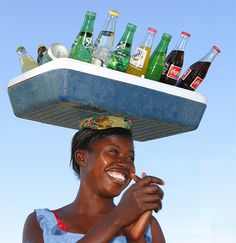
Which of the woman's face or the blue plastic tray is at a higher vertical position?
the blue plastic tray

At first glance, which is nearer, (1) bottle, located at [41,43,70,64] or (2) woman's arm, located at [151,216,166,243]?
(1) bottle, located at [41,43,70,64]

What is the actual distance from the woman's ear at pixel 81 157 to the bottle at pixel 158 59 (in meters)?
0.47

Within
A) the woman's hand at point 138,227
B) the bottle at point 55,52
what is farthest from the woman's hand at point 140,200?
the bottle at point 55,52

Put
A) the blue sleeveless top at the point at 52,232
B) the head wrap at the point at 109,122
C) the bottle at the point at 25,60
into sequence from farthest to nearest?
the bottle at the point at 25,60 < the head wrap at the point at 109,122 < the blue sleeveless top at the point at 52,232

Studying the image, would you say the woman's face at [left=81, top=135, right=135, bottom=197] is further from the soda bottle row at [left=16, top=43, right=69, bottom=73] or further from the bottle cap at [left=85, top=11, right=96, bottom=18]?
the bottle cap at [left=85, top=11, right=96, bottom=18]

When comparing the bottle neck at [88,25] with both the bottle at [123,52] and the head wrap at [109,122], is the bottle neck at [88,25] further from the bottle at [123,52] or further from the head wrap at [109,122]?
the head wrap at [109,122]

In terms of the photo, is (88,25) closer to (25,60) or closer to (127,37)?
(127,37)

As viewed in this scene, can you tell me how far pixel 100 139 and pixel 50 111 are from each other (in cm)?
26

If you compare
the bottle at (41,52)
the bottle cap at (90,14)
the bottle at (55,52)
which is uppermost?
the bottle cap at (90,14)

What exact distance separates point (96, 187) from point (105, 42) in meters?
0.68

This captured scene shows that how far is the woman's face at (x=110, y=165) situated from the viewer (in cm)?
280

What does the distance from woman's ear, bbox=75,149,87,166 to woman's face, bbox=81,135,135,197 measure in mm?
35

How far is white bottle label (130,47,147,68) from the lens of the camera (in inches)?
115

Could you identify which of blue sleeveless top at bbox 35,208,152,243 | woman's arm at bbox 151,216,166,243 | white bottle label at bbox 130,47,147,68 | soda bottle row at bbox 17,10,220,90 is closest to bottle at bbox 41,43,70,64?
soda bottle row at bbox 17,10,220,90
